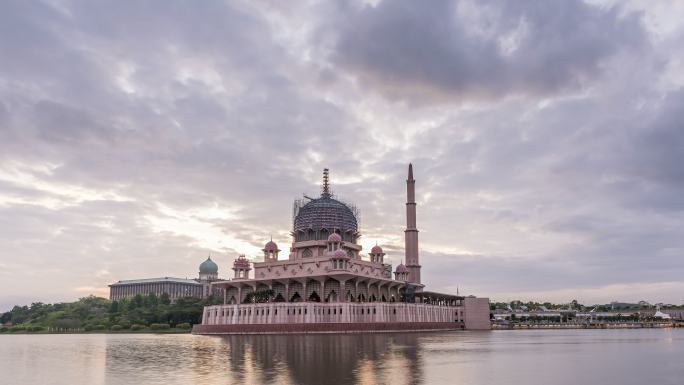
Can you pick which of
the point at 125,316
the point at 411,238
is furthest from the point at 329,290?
the point at 125,316

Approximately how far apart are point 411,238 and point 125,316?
7601 cm

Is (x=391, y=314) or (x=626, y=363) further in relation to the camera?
(x=391, y=314)

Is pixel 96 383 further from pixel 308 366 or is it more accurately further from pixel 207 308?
pixel 207 308

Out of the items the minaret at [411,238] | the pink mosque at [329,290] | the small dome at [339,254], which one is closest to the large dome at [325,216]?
the pink mosque at [329,290]

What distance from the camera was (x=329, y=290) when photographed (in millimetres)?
110188

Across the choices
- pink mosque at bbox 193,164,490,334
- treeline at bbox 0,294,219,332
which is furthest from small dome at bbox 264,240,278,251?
treeline at bbox 0,294,219,332

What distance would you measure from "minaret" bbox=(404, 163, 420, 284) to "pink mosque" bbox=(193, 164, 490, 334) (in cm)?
22

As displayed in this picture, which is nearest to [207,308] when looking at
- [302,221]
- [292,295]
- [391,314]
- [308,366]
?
[292,295]

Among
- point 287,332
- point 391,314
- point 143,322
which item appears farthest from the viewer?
point 143,322

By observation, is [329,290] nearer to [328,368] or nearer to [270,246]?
→ [270,246]

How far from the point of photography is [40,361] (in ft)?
156

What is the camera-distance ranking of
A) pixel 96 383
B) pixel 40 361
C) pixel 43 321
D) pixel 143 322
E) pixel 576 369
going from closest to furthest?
pixel 96 383
pixel 576 369
pixel 40 361
pixel 143 322
pixel 43 321

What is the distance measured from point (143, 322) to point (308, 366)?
121922mm

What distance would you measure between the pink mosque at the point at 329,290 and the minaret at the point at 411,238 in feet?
0.73
